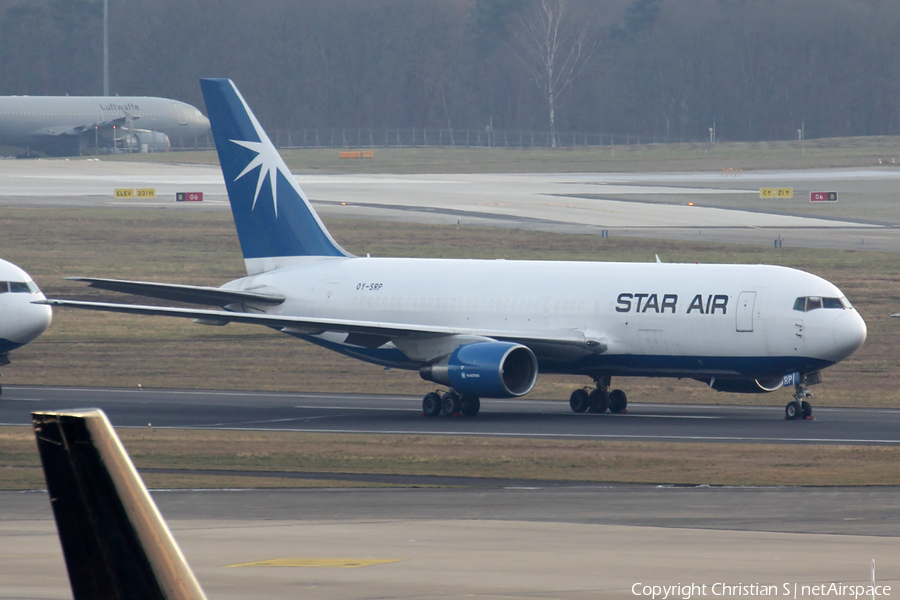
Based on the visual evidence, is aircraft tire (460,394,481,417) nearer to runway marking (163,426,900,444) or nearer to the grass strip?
runway marking (163,426,900,444)

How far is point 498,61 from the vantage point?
16200 cm

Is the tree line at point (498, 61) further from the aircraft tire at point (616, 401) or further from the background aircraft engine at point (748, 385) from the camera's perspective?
the background aircraft engine at point (748, 385)

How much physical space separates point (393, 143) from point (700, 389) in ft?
386

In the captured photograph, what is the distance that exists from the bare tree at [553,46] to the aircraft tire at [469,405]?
121527mm

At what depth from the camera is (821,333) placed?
31109 millimetres

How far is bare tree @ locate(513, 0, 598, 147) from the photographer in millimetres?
154500

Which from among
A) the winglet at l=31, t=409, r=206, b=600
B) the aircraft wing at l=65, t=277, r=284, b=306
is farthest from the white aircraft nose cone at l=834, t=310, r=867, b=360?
the winglet at l=31, t=409, r=206, b=600

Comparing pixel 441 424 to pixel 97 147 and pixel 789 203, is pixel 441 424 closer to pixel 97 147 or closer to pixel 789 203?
pixel 789 203

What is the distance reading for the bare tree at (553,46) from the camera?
507 feet

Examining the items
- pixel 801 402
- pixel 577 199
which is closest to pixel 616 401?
pixel 801 402

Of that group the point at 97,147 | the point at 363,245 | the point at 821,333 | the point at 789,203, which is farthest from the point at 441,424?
the point at 97,147

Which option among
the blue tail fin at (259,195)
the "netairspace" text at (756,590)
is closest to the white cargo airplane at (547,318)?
Result: the blue tail fin at (259,195)

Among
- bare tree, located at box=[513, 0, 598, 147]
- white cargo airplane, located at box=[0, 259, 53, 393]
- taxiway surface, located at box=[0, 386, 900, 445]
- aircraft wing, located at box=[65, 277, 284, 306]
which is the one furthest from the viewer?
bare tree, located at box=[513, 0, 598, 147]

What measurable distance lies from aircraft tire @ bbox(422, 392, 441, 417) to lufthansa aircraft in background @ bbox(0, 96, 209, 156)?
303 ft
